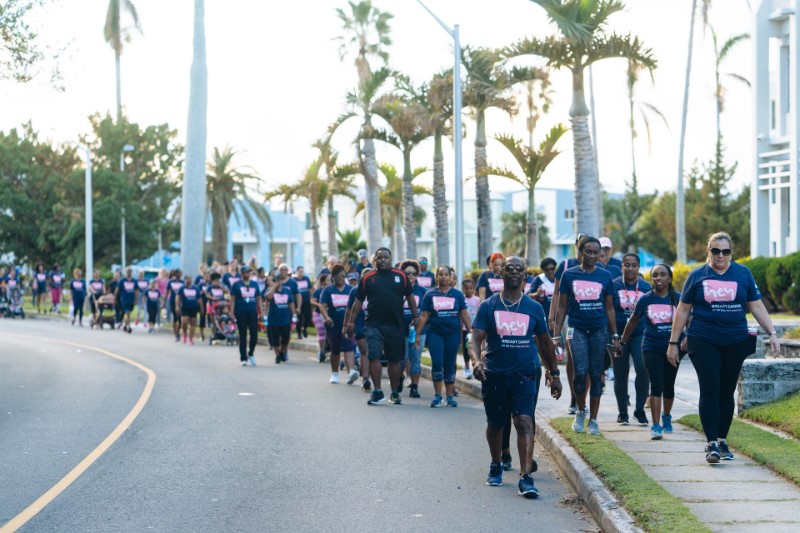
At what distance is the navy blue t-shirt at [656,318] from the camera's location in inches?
447

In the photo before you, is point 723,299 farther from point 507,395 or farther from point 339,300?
point 339,300

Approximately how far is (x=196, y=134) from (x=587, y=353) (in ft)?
80.8

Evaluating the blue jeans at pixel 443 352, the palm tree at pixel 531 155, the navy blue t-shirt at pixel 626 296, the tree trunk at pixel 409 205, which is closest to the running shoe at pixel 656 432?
the navy blue t-shirt at pixel 626 296

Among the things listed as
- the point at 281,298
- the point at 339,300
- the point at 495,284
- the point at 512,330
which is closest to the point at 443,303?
the point at 495,284

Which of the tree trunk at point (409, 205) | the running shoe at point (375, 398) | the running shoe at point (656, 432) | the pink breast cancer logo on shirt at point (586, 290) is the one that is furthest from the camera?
the tree trunk at point (409, 205)

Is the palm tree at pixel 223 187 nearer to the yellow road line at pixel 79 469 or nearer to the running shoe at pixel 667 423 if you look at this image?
the yellow road line at pixel 79 469

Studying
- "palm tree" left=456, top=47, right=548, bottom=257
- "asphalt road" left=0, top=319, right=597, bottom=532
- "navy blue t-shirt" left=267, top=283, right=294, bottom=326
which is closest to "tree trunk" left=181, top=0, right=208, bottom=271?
"palm tree" left=456, top=47, right=548, bottom=257

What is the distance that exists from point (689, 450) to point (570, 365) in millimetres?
1615

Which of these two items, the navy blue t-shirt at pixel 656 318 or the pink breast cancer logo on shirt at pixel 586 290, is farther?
the navy blue t-shirt at pixel 656 318

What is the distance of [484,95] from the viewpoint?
3061cm

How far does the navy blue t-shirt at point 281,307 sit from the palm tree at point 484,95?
9.76 meters

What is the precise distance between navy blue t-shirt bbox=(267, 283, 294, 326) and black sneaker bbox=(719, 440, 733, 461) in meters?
12.1

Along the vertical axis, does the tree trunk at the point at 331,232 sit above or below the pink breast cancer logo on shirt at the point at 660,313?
above

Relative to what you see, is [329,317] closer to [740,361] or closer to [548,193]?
[740,361]
